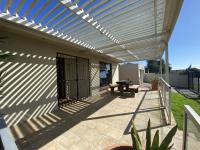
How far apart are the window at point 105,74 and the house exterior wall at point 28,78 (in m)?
5.26

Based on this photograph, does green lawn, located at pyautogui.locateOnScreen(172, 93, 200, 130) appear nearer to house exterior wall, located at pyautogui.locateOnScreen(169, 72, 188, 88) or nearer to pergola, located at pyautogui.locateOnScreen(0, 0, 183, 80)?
pergola, located at pyautogui.locateOnScreen(0, 0, 183, 80)

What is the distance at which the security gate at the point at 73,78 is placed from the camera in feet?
26.0

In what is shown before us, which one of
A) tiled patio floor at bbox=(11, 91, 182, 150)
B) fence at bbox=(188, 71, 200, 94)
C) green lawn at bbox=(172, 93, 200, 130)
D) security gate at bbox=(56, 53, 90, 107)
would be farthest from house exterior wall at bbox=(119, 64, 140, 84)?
tiled patio floor at bbox=(11, 91, 182, 150)

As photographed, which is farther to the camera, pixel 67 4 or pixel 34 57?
pixel 34 57

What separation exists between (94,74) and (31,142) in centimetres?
656

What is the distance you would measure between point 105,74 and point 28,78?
7.54 meters

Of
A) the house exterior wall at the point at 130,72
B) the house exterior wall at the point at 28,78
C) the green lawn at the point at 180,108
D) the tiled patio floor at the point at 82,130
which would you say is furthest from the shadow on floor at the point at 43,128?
the house exterior wall at the point at 130,72

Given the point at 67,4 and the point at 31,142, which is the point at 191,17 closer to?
the point at 67,4

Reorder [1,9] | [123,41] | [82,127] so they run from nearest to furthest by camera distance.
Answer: [1,9]
[82,127]
[123,41]

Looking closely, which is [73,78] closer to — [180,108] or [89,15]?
[89,15]

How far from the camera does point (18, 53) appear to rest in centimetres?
446

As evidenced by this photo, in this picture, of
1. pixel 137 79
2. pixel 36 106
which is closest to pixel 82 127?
pixel 36 106

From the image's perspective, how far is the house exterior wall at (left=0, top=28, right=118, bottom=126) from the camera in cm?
421

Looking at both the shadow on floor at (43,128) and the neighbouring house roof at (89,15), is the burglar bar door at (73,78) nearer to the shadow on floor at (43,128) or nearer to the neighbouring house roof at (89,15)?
the shadow on floor at (43,128)
